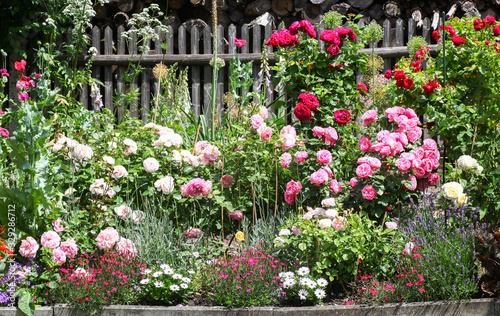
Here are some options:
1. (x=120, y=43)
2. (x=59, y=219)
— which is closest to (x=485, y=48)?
(x=59, y=219)

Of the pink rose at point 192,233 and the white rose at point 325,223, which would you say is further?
the pink rose at point 192,233

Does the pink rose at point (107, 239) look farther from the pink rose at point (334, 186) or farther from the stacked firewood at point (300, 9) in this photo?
the stacked firewood at point (300, 9)

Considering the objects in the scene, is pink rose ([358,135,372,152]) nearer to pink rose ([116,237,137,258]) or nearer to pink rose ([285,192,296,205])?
pink rose ([285,192,296,205])

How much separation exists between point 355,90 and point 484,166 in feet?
3.14

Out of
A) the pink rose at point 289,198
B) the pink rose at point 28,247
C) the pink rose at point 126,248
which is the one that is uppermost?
the pink rose at point 289,198

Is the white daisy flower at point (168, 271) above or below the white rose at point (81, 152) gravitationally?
below

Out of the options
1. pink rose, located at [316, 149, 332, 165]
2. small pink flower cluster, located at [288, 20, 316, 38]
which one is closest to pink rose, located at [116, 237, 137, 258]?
pink rose, located at [316, 149, 332, 165]

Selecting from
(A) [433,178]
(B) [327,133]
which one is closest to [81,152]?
(B) [327,133]

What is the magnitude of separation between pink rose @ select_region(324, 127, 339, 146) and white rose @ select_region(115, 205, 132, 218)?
128 cm

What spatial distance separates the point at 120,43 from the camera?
644 cm

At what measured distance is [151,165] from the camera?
357 cm

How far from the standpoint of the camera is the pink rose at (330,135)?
356 cm

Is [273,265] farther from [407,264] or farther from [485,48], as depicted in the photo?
[485,48]

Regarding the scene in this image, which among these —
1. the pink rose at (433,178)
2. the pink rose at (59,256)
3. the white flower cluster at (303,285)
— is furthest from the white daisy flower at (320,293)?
the pink rose at (59,256)
